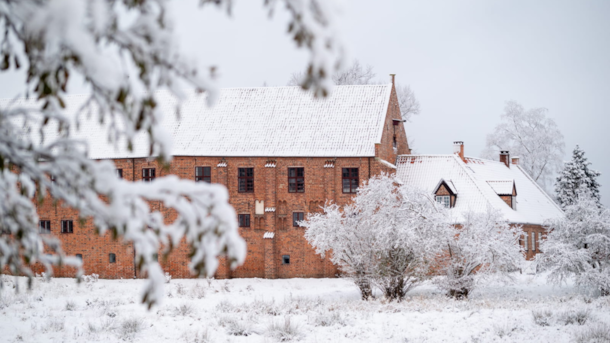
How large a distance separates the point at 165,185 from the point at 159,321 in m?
14.5

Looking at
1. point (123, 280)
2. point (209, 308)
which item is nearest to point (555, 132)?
point (123, 280)

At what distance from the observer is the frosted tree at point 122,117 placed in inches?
152

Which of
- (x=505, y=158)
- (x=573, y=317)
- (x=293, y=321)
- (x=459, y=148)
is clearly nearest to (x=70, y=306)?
(x=293, y=321)

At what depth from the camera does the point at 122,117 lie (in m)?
4.29

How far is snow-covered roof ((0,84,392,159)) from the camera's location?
3497cm

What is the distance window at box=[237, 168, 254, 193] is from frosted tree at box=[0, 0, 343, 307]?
3045cm

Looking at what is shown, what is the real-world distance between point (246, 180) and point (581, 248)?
1756cm

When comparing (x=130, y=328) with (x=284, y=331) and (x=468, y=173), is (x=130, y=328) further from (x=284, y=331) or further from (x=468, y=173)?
(x=468, y=173)

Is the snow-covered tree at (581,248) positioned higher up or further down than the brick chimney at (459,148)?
further down

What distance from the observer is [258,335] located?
53.7 feet

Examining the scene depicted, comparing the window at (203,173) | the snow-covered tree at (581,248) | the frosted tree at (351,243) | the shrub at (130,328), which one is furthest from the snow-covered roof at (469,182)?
the shrub at (130,328)

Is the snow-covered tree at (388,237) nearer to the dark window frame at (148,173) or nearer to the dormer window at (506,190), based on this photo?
the dark window frame at (148,173)

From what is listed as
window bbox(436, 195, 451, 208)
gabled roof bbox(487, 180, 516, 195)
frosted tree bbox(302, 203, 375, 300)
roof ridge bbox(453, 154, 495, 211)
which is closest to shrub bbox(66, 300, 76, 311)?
frosted tree bbox(302, 203, 375, 300)

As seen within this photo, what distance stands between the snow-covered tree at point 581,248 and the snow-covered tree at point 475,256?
3.18 meters
